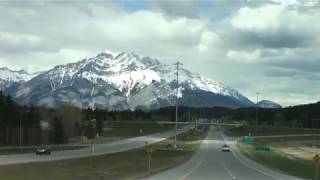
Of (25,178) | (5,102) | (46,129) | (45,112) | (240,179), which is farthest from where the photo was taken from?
(45,112)

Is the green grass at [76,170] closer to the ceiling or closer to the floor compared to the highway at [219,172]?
closer to the ceiling

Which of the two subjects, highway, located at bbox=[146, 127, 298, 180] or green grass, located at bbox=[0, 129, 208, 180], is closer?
green grass, located at bbox=[0, 129, 208, 180]

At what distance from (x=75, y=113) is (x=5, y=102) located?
2082 inches

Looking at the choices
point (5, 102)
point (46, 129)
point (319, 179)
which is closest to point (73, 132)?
point (46, 129)

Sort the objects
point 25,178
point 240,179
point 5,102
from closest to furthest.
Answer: point 25,178 → point 240,179 → point 5,102

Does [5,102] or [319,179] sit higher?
[5,102]

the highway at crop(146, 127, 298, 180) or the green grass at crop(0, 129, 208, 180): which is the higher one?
the green grass at crop(0, 129, 208, 180)

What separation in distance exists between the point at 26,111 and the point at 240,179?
359ft

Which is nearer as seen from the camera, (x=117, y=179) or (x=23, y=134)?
(x=117, y=179)

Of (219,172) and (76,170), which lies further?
(219,172)

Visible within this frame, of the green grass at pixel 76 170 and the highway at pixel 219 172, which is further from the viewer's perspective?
the highway at pixel 219 172

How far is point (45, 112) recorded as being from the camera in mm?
173625

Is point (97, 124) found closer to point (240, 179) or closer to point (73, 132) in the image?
point (73, 132)

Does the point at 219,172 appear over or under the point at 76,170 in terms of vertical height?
under
